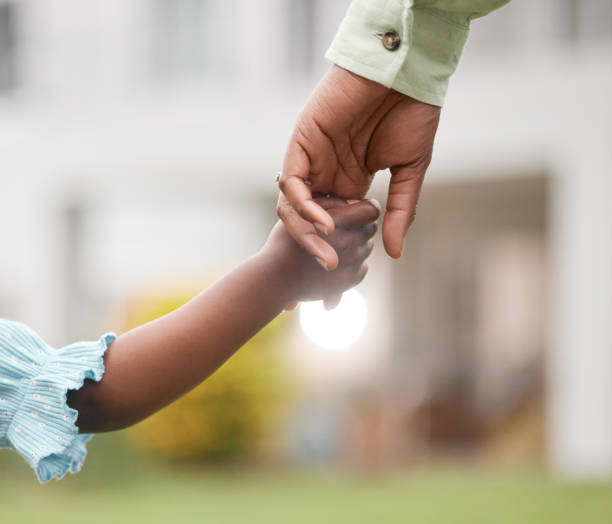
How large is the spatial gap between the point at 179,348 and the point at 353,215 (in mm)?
386

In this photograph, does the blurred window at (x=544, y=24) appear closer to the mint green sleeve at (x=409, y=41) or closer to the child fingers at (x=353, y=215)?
the mint green sleeve at (x=409, y=41)

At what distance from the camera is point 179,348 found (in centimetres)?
164

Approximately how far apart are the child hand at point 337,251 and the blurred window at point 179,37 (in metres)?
10.0

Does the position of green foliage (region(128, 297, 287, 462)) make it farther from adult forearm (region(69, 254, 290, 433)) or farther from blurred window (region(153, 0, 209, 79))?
adult forearm (region(69, 254, 290, 433))

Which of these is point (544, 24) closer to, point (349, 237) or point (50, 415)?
point (349, 237)

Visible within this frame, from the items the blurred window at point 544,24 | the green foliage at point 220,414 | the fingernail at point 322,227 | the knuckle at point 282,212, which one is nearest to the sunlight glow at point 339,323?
the green foliage at point 220,414

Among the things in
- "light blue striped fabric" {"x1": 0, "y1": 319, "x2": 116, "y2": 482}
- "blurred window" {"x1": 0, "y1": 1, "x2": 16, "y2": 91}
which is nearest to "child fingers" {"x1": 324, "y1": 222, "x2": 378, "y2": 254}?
"light blue striped fabric" {"x1": 0, "y1": 319, "x2": 116, "y2": 482}

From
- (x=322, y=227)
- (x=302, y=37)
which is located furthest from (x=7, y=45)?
(x=322, y=227)

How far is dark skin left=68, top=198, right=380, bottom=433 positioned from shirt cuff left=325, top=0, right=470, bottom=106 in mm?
233

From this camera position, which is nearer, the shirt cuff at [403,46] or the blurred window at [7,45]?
the shirt cuff at [403,46]

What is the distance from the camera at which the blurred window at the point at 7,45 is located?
1240cm

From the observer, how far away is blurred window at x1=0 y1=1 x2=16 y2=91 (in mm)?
12398

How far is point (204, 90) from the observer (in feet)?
36.3

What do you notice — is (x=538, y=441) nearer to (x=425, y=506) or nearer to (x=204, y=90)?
(x=425, y=506)
